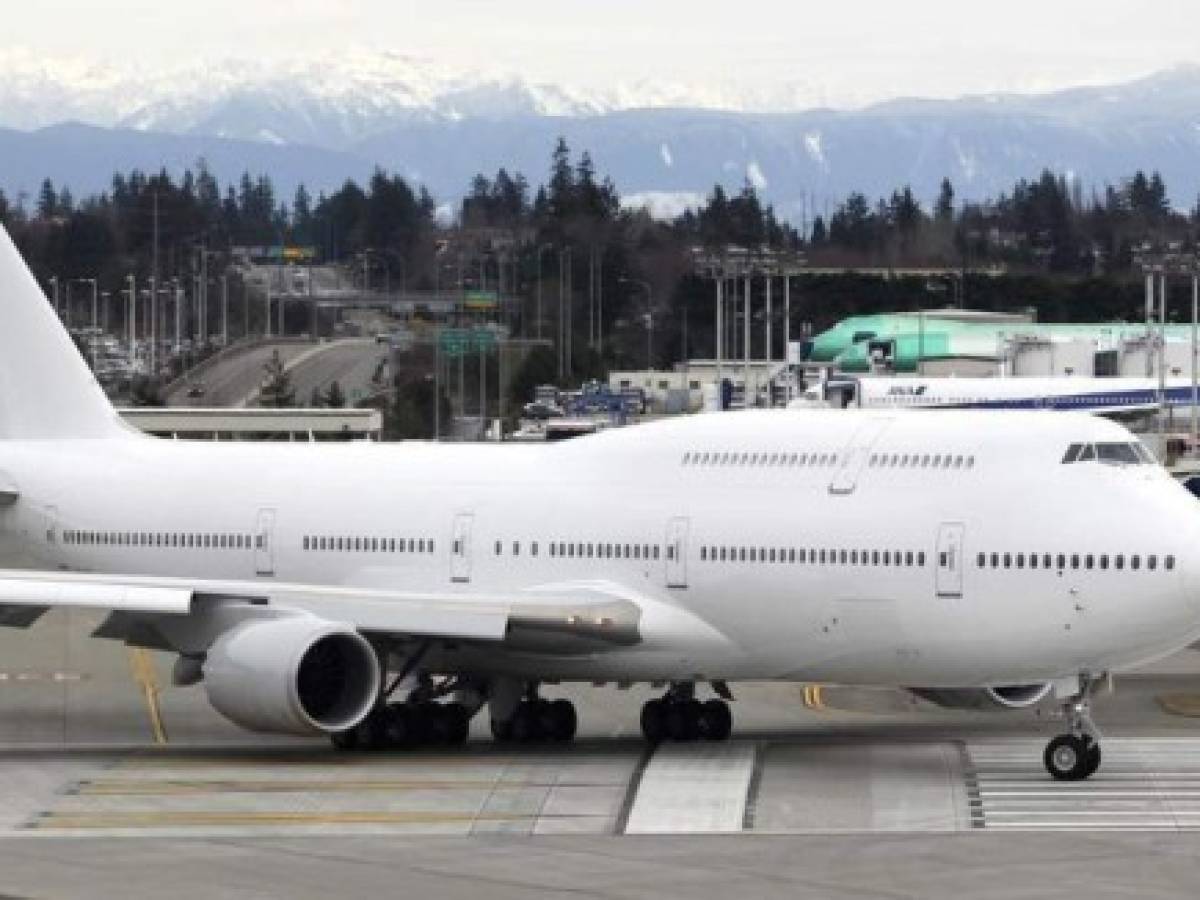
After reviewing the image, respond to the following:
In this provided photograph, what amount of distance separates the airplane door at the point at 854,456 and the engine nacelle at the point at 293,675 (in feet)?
21.4

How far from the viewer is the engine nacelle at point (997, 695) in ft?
139

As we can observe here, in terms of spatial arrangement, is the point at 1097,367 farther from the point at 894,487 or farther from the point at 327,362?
the point at 894,487

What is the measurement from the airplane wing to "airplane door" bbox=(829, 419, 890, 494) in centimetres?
292

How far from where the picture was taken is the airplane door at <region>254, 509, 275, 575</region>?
4691cm

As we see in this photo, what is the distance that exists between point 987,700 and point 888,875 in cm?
1093

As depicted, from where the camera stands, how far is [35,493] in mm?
49562

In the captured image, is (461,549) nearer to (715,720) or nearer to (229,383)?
(715,720)

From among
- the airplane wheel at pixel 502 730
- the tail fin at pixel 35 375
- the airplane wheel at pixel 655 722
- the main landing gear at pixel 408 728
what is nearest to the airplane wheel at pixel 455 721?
the main landing gear at pixel 408 728

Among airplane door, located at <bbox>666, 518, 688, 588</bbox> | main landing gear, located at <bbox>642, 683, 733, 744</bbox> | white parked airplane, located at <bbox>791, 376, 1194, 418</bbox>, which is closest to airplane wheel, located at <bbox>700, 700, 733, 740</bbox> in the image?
main landing gear, located at <bbox>642, 683, 733, 744</bbox>

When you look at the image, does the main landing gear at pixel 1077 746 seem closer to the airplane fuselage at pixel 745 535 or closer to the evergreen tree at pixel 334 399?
the airplane fuselage at pixel 745 535

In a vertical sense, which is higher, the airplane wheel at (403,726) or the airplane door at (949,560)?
the airplane door at (949,560)

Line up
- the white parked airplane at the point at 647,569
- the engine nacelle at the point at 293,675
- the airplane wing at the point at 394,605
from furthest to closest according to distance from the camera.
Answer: the airplane wing at the point at 394,605, the engine nacelle at the point at 293,675, the white parked airplane at the point at 647,569

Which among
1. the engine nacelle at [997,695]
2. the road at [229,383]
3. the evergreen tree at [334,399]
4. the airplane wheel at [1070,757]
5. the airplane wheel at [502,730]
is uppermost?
the engine nacelle at [997,695]

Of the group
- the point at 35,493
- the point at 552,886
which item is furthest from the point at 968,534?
the point at 35,493
